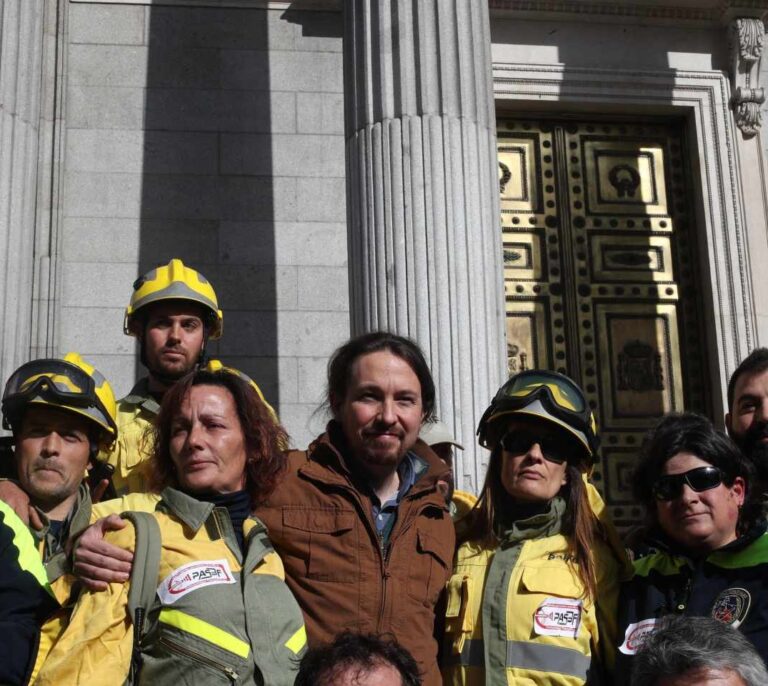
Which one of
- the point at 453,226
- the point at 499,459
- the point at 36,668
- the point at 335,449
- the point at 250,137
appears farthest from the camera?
the point at 250,137

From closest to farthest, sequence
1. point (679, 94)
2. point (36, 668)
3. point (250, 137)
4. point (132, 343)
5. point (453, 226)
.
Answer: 1. point (36, 668)
2. point (453, 226)
3. point (132, 343)
4. point (250, 137)
5. point (679, 94)

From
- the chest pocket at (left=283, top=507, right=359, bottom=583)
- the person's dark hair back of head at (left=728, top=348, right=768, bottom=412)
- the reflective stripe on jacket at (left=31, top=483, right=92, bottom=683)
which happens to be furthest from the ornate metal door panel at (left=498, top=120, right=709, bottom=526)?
the reflective stripe on jacket at (left=31, top=483, right=92, bottom=683)

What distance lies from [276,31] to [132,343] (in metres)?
3.14

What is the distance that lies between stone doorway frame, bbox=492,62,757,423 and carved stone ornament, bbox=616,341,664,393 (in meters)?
0.49

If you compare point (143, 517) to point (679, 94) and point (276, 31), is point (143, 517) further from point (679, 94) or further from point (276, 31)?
point (679, 94)

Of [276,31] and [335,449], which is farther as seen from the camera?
[276,31]

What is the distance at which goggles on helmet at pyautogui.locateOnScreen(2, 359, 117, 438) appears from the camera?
4188mm

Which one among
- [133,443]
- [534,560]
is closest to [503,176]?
[133,443]

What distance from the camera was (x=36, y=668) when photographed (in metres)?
3.35


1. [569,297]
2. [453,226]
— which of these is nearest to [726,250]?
[569,297]

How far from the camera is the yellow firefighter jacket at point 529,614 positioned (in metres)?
3.87

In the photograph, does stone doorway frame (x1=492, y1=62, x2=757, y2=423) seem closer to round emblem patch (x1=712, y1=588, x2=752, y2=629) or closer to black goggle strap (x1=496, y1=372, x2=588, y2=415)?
black goggle strap (x1=496, y1=372, x2=588, y2=415)

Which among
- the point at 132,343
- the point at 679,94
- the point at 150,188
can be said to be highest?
the point at 679,94

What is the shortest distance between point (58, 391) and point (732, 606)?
2516 millimetres
